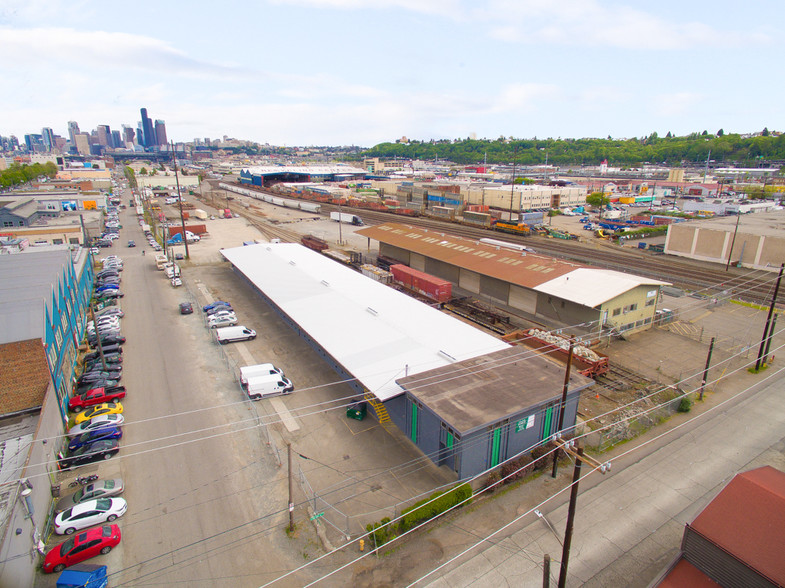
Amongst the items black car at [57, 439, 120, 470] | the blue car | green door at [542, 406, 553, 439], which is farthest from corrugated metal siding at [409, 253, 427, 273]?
black car at [57, 439, 120, 470]

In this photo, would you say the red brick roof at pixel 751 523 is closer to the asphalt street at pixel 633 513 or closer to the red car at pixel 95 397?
the asphalt street at pixel 633 513

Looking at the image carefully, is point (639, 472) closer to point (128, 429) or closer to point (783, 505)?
point (783, 505)

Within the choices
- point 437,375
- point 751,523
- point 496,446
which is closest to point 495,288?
point 437,375

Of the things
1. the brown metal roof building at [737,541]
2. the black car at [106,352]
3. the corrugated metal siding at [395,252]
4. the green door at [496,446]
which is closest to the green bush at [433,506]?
the green door at [496,446]

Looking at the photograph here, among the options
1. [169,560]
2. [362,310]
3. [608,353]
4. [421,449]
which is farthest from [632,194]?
[169,560]

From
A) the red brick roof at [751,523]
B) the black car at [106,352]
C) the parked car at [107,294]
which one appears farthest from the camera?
the parked car at [107,294]

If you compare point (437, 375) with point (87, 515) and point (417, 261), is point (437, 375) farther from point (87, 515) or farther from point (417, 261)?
point (417, 261)
